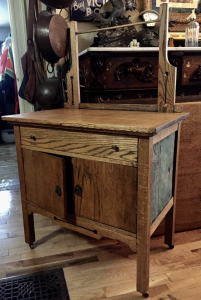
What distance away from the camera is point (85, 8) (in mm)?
2381

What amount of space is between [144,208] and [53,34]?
1288mm

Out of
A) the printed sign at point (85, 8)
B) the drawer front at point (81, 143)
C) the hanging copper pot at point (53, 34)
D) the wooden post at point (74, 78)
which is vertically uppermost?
the printed sign at point (85, 8)

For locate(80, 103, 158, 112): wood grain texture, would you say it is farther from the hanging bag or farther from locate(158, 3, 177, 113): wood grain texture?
the hanging bag

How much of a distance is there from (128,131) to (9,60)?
371 cm

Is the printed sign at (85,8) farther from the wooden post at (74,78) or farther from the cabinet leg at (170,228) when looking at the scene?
the cabinet leg at (170,228)

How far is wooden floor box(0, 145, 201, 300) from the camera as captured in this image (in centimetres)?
117

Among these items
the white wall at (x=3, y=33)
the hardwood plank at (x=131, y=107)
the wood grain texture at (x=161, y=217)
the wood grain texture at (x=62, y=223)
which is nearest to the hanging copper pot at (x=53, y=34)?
the hardwood plank at (x=131, y=107)

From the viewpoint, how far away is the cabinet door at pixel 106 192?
1.03 meters

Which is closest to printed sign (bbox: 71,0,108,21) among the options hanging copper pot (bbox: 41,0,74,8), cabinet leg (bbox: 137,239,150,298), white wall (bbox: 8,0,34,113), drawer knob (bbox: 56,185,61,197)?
hanging copper pot (bbox: 41,0,74,8)

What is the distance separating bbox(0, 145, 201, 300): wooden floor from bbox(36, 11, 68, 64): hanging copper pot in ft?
3.94

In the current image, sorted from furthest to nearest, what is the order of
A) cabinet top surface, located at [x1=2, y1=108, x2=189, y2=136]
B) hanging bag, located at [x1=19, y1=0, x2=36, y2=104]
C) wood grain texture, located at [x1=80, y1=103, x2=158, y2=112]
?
hanging bag, located at [x1=19, y1=0, x2=36, y2=104], wood grain texture, located at [x1=80, y1=103, x2=158, y2=112], cabinet top surface, located at [x1=2, y1=108, x2=189, y2=136]

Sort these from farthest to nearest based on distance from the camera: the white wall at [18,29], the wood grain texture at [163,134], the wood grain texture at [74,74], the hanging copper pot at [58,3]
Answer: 1. the white wall at [18,29]
2. the hanging copper pot at [58,3]
3. the wood grain texture at [74,74]
4. the wood grain texture at [163,134]

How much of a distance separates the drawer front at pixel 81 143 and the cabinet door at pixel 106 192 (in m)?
0.04

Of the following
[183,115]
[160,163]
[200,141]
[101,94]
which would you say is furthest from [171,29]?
[160,163]
